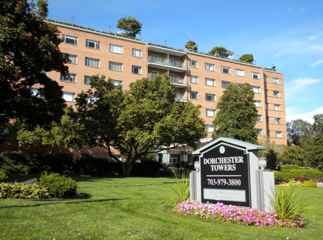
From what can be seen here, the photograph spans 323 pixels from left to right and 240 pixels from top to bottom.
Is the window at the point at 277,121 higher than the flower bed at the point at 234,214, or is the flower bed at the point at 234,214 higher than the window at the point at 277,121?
the window at the point at 277,121

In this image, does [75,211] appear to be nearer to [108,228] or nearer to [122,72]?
[108,228]

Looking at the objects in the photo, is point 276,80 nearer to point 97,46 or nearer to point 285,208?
point 97,46

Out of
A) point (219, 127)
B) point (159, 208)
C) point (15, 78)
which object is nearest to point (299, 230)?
point (159, 208)

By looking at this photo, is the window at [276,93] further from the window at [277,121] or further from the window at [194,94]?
the window at [194,94]

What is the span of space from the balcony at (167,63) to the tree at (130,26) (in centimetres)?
529

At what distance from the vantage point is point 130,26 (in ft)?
210

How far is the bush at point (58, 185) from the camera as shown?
47.8 feet

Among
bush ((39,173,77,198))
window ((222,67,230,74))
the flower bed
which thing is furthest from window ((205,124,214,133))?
the flower bed

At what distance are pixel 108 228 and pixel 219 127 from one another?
1672 inches

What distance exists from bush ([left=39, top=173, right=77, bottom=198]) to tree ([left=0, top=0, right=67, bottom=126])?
12052mm

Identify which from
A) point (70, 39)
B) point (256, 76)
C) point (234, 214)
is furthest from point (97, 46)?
point (234, 214)

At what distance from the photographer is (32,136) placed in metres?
37.9

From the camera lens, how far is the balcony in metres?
62.4

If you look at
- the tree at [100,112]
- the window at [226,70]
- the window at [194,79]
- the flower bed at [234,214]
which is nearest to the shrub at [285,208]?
the flower bed at [234,214]
